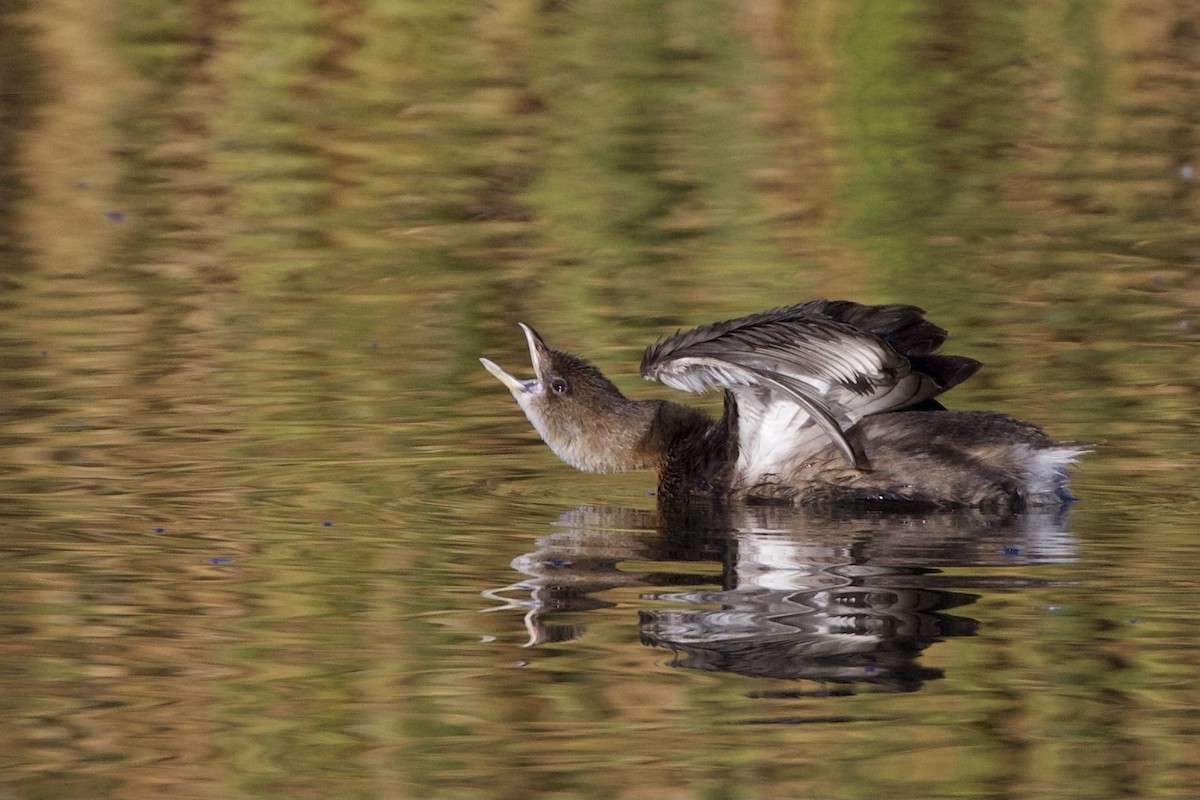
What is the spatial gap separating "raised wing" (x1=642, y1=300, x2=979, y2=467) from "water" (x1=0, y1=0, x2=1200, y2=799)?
42 cm

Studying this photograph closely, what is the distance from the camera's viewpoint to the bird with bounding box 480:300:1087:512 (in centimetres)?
755

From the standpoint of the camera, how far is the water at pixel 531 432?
5438mm

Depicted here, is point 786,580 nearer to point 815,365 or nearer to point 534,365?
point 815,365

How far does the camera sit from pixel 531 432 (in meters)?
9.23

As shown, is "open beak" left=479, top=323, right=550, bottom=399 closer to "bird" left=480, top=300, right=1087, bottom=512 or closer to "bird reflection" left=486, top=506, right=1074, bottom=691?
"bird" left=480, top=300, right=1087, bottom=512

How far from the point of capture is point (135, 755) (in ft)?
17.4

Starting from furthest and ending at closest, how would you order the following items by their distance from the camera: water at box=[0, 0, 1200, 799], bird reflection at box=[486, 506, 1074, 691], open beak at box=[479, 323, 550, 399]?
1. open beak at box=[479, 323, 550, 399]
2. bird reflection at box=[486, 506, 1074, 691]
3. water at box=[0, 0, 1200, 799]

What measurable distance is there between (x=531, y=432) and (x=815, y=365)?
1.97 meters

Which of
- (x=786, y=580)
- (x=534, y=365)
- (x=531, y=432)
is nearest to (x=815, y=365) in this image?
(x=786, y=580)

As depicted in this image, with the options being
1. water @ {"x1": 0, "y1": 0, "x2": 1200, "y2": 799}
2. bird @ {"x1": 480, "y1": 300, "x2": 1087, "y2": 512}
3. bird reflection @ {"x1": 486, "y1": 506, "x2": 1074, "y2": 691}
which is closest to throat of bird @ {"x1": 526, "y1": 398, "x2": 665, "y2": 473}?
bird @ {"x1": 480, "y1": 300, "x2": 1087, "y2": 512}

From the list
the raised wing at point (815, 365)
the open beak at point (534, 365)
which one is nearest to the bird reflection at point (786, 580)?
the raised wing at point (815, 365)

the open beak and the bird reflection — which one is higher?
the open beak

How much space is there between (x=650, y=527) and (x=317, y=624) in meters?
1.73

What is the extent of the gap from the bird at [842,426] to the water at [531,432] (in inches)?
8.6
